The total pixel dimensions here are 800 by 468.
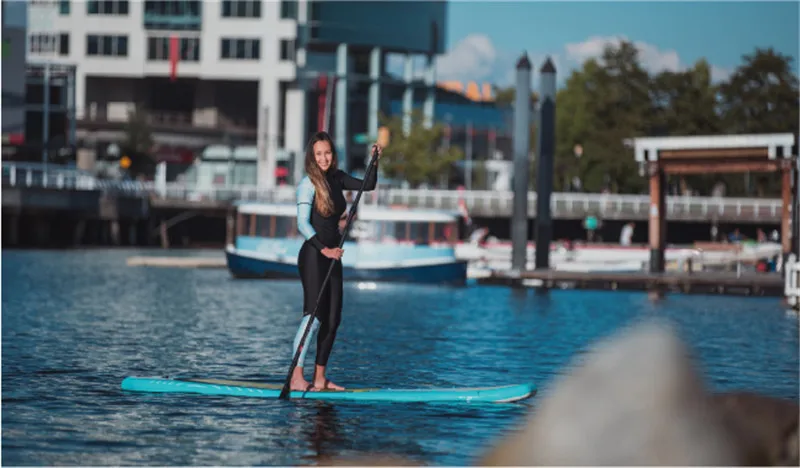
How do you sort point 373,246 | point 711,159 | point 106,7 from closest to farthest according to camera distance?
1. point 711,159
2. point 373,246
3. point 106,7

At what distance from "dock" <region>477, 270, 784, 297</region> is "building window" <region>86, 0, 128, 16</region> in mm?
68894

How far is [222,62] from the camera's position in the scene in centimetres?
10762

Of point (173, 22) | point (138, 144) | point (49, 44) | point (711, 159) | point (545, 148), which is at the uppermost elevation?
point (173, 22)

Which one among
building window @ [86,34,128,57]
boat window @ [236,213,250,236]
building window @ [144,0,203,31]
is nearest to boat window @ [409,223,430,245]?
boat window @ [236,213,250,236]

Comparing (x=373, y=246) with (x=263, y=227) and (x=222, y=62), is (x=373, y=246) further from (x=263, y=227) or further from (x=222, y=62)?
(x=222, y=62)

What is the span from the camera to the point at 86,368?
661 inches

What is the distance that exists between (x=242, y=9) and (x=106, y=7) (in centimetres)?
893

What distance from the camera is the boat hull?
44.7 m

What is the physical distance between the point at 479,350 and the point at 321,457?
10053 millimetres

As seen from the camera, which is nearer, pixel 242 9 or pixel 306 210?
pixel 306 210

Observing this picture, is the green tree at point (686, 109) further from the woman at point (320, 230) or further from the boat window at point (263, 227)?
the woman at point (320, 230)

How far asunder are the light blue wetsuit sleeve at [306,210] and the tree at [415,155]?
89.9 metres

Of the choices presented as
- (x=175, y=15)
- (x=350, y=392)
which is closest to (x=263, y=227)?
(x=350, y=392)

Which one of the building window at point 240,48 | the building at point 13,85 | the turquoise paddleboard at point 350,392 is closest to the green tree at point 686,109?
the building window at point 240,48
